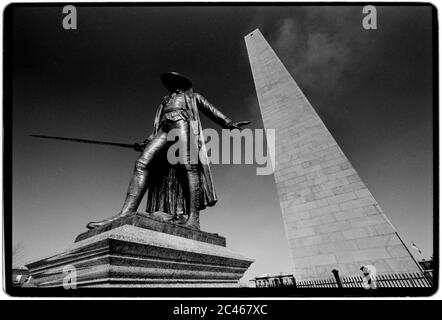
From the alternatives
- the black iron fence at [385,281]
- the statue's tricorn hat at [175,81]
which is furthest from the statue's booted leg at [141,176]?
the black iron fence at [385,281]

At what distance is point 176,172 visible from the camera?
3734 mm

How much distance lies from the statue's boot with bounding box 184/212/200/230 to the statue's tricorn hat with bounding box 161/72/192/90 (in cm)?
215

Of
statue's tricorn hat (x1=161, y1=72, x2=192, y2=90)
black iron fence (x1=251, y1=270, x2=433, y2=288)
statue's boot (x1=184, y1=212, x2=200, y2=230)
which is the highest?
statue's tricorn hat (x1=161, y1=72, x2=192, y2=90)

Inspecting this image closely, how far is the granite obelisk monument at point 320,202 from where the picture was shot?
7.49 m

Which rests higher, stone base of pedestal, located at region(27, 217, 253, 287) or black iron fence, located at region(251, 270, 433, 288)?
stone base of pedestal, located at region(27, 217, 253, 287)

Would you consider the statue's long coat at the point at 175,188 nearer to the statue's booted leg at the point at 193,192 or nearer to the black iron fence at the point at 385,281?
the statue's booted leg at the point at 193,192

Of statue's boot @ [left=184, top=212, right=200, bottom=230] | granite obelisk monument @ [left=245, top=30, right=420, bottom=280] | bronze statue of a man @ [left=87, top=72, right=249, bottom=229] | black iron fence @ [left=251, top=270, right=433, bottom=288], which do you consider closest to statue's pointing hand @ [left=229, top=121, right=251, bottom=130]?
bronze statue of a man @ [left=87, top=72, right=249, bottom=229]

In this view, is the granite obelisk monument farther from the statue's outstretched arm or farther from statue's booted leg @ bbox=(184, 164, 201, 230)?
statue's booted leg @ bbox=(184, 164, 201, 230)

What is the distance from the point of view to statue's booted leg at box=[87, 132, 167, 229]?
2.99 m

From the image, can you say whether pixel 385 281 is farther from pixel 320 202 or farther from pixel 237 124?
pixel 237 124

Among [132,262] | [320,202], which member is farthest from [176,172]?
[320,202]

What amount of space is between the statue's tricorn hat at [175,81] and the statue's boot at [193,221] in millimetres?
2154

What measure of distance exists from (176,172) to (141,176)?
0.62m
